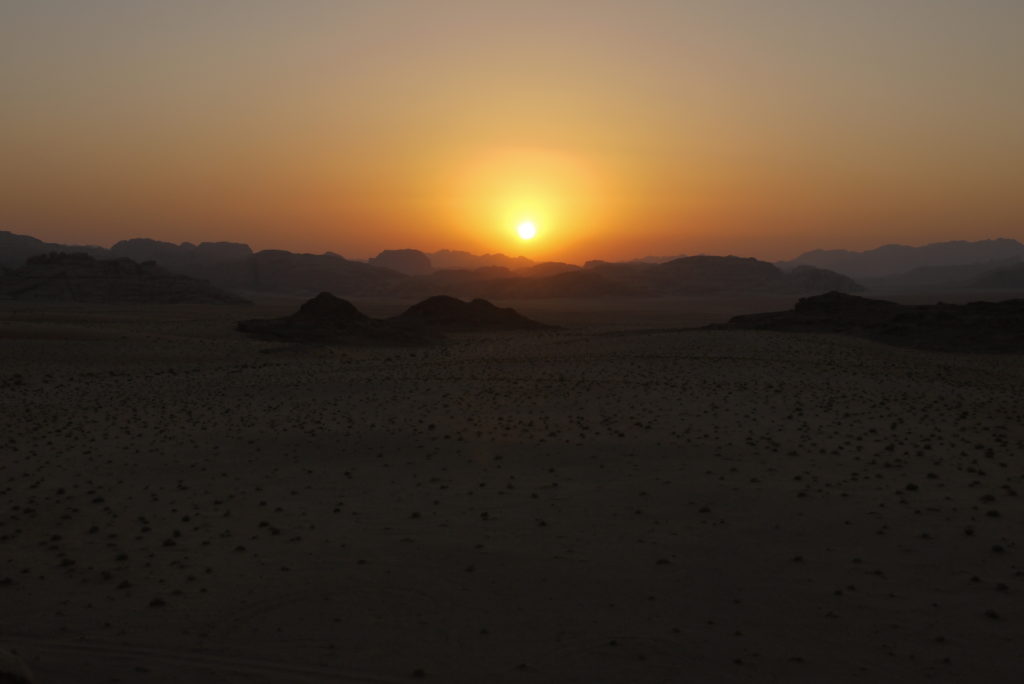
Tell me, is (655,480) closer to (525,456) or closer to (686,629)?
(525,456)

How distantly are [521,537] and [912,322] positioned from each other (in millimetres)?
41360

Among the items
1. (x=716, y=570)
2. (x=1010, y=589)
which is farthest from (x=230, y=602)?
(x=1010, y=589)

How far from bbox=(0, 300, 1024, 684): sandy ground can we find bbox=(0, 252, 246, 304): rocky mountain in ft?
320

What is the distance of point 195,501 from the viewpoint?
1273cm

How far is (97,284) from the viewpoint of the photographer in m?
113

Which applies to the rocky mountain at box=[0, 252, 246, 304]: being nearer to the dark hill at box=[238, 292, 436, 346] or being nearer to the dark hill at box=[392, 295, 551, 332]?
the dark hill at box=[392, 295, 551, 332]

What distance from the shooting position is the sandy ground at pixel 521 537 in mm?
7555

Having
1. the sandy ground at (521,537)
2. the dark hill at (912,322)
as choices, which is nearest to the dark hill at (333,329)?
the dark hill at (912,322)

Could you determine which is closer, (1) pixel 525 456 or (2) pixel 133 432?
(1) pixel 525 456

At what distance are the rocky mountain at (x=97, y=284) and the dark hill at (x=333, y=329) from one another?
64.3 meters

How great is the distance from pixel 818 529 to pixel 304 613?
660cm

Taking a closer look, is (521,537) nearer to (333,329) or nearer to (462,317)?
(333,329)

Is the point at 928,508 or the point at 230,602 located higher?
the point at 928,508

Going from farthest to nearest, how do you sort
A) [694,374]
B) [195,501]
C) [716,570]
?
1. [694,374]
2. [195,501]
3. [716,570]
